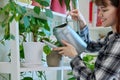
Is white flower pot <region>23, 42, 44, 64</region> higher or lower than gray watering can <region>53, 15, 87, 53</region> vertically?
lower

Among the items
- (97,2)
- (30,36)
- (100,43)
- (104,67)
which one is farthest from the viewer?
(30,36)

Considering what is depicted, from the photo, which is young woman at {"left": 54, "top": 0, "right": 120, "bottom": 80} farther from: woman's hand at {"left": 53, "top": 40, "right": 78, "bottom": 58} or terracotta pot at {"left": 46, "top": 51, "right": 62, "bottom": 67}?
terracotta pot at {"left": 46, "top": 51, "right": 62, "bottom": 67}

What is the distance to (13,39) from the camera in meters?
1.17

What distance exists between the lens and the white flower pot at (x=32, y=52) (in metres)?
1.25

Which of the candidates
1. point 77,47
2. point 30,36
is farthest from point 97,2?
point 30,36

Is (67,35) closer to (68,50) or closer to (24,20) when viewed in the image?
(68,50)

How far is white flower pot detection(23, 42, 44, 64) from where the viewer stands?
4.12 feet

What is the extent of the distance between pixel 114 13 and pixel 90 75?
31 centimetres

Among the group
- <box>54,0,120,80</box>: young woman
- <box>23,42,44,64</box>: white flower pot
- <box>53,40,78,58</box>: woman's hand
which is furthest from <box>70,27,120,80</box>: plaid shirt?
<box>23,42,44,64</box>: white flower pot

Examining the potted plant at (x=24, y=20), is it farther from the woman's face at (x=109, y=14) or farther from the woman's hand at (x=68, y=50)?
the woman's face at (x=109, y=14)

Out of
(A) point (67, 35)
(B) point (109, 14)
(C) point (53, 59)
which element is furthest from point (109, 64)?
(C) point (53, 59)

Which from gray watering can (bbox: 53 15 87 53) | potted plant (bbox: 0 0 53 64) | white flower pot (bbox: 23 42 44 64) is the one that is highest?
potted plant (bbox: 0 0 53 64)

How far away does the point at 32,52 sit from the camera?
1.26m

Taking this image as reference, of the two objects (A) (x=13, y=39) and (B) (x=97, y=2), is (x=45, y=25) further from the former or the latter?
(B) (x=97, y=2)
